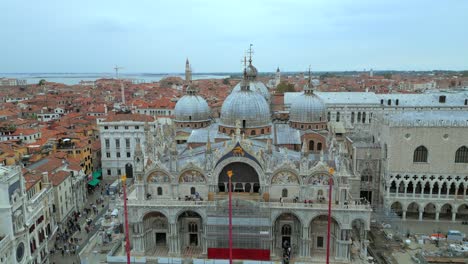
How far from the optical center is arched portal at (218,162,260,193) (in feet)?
130

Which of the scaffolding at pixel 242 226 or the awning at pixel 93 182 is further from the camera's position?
the awning at pixel 93 182

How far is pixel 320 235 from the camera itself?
4009cm

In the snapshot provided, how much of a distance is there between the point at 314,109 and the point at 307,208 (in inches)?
683

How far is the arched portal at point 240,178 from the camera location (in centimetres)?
3956

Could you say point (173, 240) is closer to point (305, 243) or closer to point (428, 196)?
point (305, 243)

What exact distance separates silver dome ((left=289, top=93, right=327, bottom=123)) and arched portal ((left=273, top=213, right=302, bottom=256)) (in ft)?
52.0

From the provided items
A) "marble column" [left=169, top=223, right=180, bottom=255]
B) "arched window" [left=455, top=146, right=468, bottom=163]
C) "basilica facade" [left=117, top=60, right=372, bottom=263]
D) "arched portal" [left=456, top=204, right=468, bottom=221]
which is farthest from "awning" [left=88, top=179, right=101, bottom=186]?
"arched portal" [left=456, top=204, right=468, bottom=221]

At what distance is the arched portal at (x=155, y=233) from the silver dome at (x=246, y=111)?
→ 14589 millimetres

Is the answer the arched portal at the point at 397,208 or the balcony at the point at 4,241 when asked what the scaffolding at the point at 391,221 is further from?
the balcony at the point at 4,241

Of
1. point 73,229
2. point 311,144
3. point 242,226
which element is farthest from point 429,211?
point 73,229

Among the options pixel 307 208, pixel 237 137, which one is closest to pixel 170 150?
pixel 237 137

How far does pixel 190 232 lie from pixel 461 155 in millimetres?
34782

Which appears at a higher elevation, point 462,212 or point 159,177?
point 159,177

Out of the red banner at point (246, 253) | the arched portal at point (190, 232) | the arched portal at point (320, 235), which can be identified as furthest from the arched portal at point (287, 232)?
the arched portal at point (190, 232)
